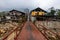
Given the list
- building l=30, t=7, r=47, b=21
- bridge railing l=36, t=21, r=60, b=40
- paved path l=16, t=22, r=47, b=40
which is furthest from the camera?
building l=30, t=7, r=47, b=21

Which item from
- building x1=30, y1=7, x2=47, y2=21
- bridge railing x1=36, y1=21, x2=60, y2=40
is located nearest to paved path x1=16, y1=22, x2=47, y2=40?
bridge railing x1=36, y1=21, x2=60, y2=40

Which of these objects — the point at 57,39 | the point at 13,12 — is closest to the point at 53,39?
the point at 57,39

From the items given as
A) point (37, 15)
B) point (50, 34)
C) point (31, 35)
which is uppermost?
point (31, 35)

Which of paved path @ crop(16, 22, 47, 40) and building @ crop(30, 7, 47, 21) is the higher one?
paved path @ crop(16, 22, 47, 40)

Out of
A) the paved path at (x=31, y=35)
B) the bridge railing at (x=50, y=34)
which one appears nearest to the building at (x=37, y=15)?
the bridge railing at (x=50, y=34)

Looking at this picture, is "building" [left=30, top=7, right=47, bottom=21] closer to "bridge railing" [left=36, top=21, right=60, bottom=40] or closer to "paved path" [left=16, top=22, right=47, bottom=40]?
"bridge railing" [left=36, top=21, right=60, bottom=40]

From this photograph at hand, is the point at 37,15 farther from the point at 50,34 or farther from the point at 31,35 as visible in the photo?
the point at 31,35

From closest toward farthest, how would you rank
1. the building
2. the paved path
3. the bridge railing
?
the paved path
the bridge railing
the building

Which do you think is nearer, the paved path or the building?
the paved path

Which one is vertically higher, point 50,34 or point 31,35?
point 31,35

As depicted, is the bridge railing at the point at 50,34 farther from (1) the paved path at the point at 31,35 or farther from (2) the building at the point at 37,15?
(2) the building at the point at 37,15

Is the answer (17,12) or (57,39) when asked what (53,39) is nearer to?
(57,39)

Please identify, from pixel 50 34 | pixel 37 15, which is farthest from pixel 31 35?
pixel 37 15

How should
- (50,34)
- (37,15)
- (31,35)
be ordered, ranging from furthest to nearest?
(37,15), (50,34), (31,35)
